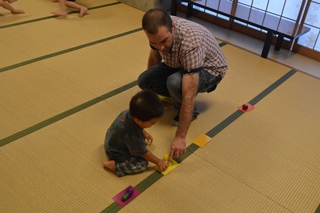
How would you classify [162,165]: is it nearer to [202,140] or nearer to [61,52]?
[202,140]

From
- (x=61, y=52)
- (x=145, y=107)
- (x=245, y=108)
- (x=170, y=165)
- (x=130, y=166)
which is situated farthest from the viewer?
(x=61, y=52)

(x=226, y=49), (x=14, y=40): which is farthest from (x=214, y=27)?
(x=14, y=40)

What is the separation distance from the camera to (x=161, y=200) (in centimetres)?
160

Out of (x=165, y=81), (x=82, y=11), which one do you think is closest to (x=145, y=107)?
(x=165, y=81)

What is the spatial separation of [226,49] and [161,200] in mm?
2083

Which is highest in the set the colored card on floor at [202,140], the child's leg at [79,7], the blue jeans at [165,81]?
the blue jeans at [165,81]

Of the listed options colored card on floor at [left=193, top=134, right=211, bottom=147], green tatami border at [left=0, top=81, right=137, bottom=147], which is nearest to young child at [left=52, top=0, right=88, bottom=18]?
green tatami border at [left=0, top=81, right=137, bottom=147]

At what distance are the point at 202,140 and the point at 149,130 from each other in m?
0.33

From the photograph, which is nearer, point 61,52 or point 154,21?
point 154,21

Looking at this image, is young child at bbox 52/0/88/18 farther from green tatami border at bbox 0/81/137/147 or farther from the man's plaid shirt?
the man's plaid shirt

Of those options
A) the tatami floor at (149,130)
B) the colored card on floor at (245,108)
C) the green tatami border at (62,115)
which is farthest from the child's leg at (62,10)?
the colored card on floor at (245,108)

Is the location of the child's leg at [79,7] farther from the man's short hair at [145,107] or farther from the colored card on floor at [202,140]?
the man's short hair at [145,107]

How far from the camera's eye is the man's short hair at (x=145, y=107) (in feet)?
4.84

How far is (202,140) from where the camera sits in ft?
6.58
